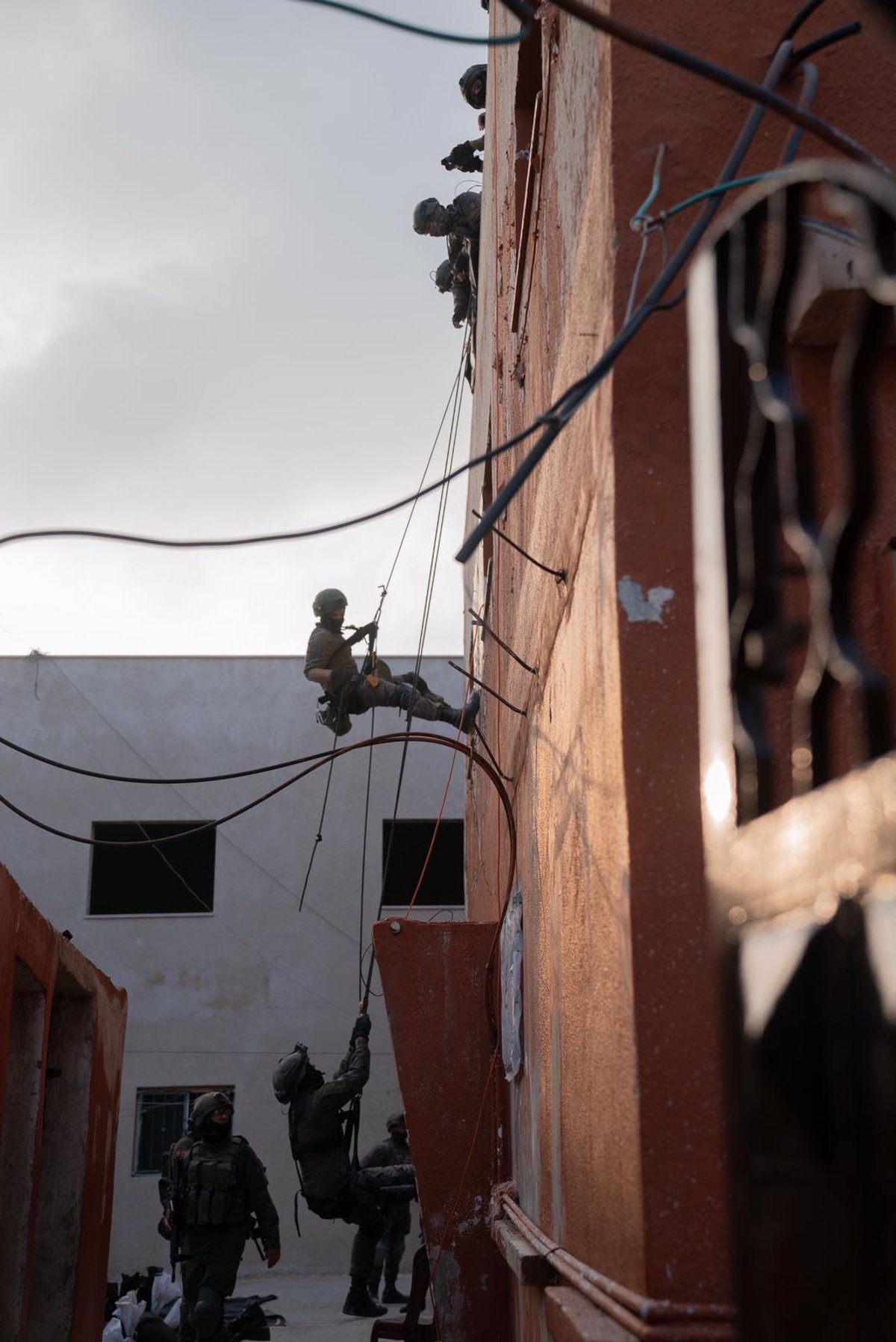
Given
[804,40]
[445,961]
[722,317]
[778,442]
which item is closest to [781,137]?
[804,40]

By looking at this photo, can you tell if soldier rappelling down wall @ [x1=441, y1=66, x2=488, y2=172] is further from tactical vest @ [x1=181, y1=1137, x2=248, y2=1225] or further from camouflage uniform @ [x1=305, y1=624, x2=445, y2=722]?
tactical vest @ [x1=181, y1=1137, x2=248, y2=1225]

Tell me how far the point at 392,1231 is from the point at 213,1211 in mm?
4823

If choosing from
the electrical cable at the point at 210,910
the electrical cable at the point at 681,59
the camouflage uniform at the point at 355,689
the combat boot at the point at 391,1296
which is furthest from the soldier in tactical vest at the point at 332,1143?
the electrical cable at the point at 681,59

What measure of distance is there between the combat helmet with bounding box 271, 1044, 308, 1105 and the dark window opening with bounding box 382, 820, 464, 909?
856cm

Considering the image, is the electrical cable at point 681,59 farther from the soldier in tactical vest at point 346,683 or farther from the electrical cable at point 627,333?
the soldier in tactical vest at point 346,683

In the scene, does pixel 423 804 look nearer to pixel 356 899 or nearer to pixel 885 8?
pixel 356 899

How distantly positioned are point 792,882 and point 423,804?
1736 cm

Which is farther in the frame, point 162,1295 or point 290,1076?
point 162,1295

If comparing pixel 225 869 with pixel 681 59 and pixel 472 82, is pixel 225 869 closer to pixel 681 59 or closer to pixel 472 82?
pixel 472 82

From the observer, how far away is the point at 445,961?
7066 millimetres

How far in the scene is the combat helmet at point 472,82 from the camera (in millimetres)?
11406

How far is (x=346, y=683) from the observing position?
452 inches

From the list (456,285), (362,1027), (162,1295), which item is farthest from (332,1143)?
(456,285)

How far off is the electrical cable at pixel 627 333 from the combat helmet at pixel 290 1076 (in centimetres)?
822
